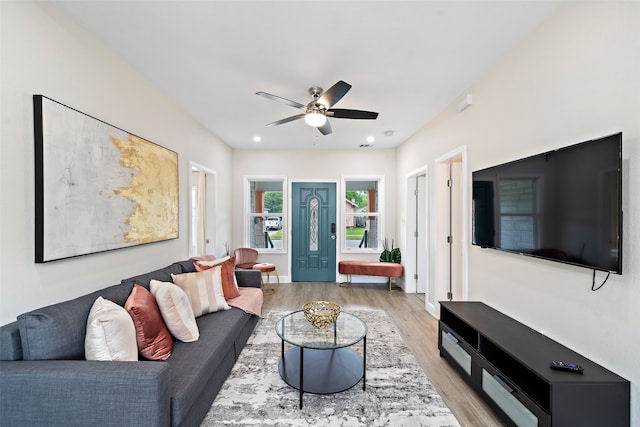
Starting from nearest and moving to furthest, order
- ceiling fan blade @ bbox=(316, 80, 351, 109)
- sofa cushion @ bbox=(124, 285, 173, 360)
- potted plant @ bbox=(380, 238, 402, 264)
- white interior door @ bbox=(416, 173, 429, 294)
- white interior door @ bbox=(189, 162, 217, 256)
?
sofa cushion @ bbox=(124, 285, 173, 360), ceiling fan blade @ bbox=(316, 80, 351, 109), white interior door @ bbox=(189, 162, 217, 256), white interior door @ bbox=(416, 173, 429, 294), potted plant @ bbox=(380, 238, 402, 264)

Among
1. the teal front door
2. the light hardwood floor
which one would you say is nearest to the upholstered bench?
the light hardwood floor

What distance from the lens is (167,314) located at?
80.2 inches

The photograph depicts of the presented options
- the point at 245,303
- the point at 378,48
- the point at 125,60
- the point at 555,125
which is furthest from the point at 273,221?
the point at 555,125

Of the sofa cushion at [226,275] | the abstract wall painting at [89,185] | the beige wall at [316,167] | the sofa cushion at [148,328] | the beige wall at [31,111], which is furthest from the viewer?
the beige wall at [316,167]

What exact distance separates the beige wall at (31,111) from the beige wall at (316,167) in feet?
9.67

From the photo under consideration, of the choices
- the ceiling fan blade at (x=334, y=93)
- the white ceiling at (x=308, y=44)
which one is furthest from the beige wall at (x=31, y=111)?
the ceiling fan blade at (x=334, y=93)

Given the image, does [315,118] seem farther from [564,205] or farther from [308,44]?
[564,205]

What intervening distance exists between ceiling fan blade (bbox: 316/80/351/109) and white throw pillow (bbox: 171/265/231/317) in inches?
78.7

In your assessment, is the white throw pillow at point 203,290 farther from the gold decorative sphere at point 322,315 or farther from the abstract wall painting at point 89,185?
→ the gold decorative sphere at point 322,315

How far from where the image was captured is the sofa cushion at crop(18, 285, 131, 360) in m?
1.40

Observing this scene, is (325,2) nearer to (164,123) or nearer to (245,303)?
(164,123)

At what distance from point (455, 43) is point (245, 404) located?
3131 mm

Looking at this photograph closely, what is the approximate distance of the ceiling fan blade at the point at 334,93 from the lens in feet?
7.44

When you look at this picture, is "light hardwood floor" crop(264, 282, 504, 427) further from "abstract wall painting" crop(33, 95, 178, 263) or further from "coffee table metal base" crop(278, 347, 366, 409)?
"abstract wall painting" crop(33, 95, 178, 263)
